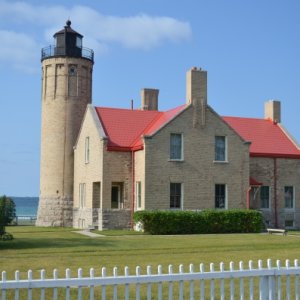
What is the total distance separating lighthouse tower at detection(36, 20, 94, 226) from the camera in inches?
1510

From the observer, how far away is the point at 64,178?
38312 mm

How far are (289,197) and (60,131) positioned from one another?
634 inches

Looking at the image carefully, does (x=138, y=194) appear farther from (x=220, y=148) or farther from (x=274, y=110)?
(x=274, y=110)

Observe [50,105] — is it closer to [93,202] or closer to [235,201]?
[93,202]

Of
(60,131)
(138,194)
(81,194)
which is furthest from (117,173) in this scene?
(60,131)

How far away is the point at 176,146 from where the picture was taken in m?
31.5

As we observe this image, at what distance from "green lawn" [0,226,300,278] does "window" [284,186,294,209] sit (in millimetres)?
12504

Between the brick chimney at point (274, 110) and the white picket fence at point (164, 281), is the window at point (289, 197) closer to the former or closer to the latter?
the brick chimney at point (274, 110)

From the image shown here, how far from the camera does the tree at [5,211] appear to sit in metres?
21.1

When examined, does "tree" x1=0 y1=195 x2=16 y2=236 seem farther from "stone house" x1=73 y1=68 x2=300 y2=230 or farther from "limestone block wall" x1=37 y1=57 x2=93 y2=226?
"limestone block wall" x1=37 y1=57 x2=93 y2=226

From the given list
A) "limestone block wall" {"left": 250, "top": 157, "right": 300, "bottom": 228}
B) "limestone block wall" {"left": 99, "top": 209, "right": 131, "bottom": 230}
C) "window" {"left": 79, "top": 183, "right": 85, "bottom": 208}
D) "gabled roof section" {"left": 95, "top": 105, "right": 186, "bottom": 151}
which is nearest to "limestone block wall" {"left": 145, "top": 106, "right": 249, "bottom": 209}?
"gabled roof section" {"left": 95, "top": 105, "right": 186, "bottom": 151}

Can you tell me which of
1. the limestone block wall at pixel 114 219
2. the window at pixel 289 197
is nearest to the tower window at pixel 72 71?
the limestone block wall at pixel 114 219

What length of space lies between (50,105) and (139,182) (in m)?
11.0

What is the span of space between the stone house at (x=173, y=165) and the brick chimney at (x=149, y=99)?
3739 mm
